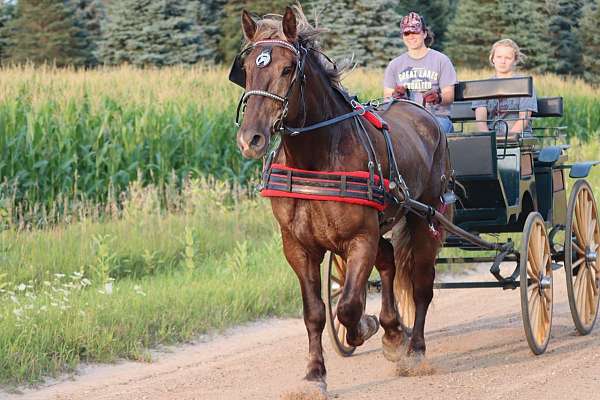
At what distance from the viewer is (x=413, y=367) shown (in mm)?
6840

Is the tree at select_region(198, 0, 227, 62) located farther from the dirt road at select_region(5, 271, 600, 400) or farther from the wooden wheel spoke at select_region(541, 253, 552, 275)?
the wooden wheel spoke at select_region(541, 253, 552, 275)

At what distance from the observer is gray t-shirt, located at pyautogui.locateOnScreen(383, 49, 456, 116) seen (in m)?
8.32

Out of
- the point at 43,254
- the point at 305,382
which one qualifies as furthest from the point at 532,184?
the point at 43,254

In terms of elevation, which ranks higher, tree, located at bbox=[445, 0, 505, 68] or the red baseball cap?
the red baseball cap

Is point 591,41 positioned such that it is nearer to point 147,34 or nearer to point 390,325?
point 147,34

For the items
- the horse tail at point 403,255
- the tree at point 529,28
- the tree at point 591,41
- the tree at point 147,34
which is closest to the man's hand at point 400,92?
the horse tail at point 403,255

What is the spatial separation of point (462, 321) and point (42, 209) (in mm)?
5084

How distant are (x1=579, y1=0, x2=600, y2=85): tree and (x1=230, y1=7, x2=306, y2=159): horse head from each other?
40614 mm

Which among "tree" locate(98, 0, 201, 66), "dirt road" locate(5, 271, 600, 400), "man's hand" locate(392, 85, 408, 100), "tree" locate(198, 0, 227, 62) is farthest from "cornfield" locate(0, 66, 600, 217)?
"tree" locate(198, 0, 227, 62)

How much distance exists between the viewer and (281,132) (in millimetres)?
5746

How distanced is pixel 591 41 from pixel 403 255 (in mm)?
41186

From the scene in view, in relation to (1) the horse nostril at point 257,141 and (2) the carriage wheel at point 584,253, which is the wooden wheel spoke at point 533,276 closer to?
(2) the carriage wheel at point 584,253

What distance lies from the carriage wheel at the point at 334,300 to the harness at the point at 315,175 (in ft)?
4.26

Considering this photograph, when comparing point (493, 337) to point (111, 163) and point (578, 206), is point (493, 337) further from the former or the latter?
point (111, 163)
